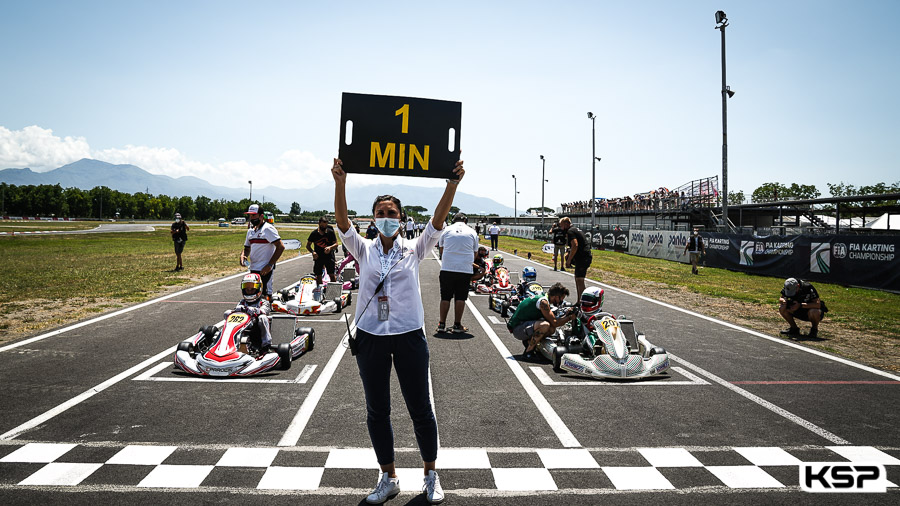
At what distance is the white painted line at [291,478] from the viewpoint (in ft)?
11.7

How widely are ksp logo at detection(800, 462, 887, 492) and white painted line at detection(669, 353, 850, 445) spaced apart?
509mm

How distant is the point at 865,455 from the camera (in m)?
4.17

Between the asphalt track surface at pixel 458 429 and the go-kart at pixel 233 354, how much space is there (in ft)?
0.52

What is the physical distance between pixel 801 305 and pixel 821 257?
425 inches

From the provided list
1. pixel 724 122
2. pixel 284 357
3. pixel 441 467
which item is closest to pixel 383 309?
pixel 441 467

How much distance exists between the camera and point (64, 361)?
22.3 ft

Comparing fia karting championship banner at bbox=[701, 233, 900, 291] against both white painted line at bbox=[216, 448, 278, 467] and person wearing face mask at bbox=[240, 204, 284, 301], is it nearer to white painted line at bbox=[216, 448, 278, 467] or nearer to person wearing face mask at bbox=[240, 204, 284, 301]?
person wearing face mask at bbox=[240, 204, 284, 301]

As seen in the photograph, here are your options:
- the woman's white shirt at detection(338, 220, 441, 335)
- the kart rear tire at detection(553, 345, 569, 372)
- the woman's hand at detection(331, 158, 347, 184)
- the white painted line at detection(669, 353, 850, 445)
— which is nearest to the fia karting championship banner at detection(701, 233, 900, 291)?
the white painted line at detection(669, 353, 850, 445)

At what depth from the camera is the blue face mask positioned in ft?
11.3

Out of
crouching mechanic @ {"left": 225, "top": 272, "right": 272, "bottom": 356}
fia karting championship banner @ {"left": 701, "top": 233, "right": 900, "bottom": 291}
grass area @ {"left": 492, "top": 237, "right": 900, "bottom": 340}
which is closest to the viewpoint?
crouching mechanic @ {"left": 225, "top": 272, "right": 272, "bottom": 356}

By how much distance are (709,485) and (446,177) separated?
2816 millimetres

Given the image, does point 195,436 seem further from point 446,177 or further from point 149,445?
point 446,177

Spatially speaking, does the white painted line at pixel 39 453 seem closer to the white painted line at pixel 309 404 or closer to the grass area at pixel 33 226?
the white painted line at pixel 309 404

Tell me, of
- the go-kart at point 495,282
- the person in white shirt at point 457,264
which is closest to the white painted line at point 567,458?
the person in white shirt at point 457,264
